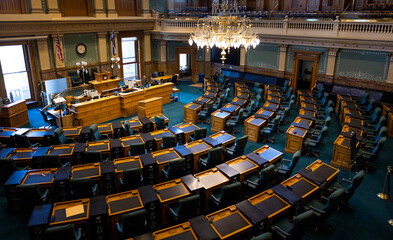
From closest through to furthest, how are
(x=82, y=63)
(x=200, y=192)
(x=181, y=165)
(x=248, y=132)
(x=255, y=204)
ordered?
(x=255, y=204), (x=200, y=192), (x=181, y=165), (x=248, y=132), (x=82, y=63)

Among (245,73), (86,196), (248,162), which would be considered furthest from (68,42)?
(248,162)

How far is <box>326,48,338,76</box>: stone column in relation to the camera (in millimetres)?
15484

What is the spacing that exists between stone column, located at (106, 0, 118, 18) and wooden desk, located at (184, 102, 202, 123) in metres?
8.75

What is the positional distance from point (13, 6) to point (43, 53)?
247 centimetres

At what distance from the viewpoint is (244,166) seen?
25.9ft

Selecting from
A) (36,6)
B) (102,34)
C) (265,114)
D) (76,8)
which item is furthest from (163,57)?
(265,114)

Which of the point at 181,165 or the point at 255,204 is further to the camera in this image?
the point at 181,165

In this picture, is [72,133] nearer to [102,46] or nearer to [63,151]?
[63,151]

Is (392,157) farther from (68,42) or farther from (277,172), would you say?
(68,42)

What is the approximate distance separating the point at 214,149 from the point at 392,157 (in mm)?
6733

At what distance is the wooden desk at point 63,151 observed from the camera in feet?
28.2

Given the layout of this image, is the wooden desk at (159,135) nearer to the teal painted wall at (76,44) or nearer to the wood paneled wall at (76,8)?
the teal painted wall at (76,44)

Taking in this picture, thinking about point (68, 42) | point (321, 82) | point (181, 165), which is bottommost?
point (181, 165)

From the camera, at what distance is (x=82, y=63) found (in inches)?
645
